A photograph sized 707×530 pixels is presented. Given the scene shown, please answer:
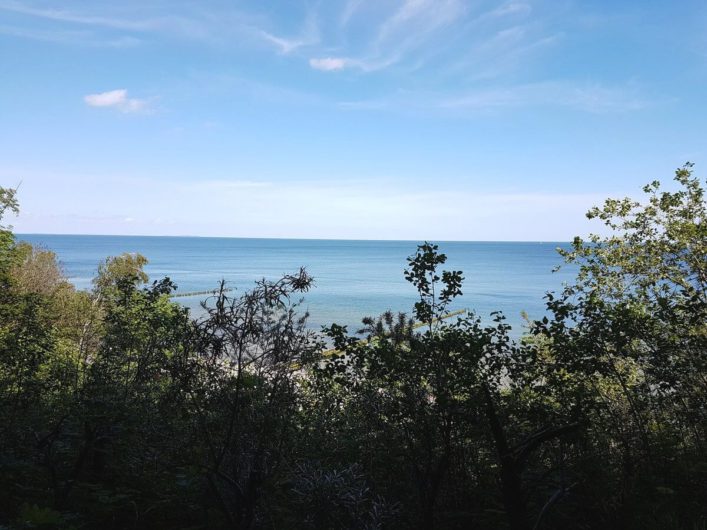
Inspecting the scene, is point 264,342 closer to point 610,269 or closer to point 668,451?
point 668,451

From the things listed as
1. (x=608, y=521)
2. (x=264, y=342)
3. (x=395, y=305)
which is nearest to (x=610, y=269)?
(x=608, y=521)

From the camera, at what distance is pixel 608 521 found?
4.76m

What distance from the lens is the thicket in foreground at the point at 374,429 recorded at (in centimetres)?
433

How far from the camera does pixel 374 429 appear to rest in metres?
5.79

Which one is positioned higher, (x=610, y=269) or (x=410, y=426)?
(x=610, y=269)

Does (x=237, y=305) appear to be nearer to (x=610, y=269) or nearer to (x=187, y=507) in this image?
(x=187, y=507)

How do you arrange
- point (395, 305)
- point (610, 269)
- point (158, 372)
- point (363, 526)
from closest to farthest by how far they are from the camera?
point (363, 526), point (158, 372), point (610, 269), point (395, 305)

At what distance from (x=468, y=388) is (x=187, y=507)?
10.7 feet

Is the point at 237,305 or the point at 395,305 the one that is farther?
the point at 395,305

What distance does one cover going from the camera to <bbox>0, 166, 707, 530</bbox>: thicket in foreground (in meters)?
4.33

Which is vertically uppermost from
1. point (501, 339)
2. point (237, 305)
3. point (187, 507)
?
point (237, 305)

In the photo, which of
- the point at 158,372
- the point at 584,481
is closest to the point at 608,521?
the point at 584,481

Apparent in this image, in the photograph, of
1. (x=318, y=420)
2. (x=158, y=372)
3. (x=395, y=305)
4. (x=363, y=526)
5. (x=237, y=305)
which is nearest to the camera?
(x=363, y=526)

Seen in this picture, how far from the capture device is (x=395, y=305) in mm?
54656
